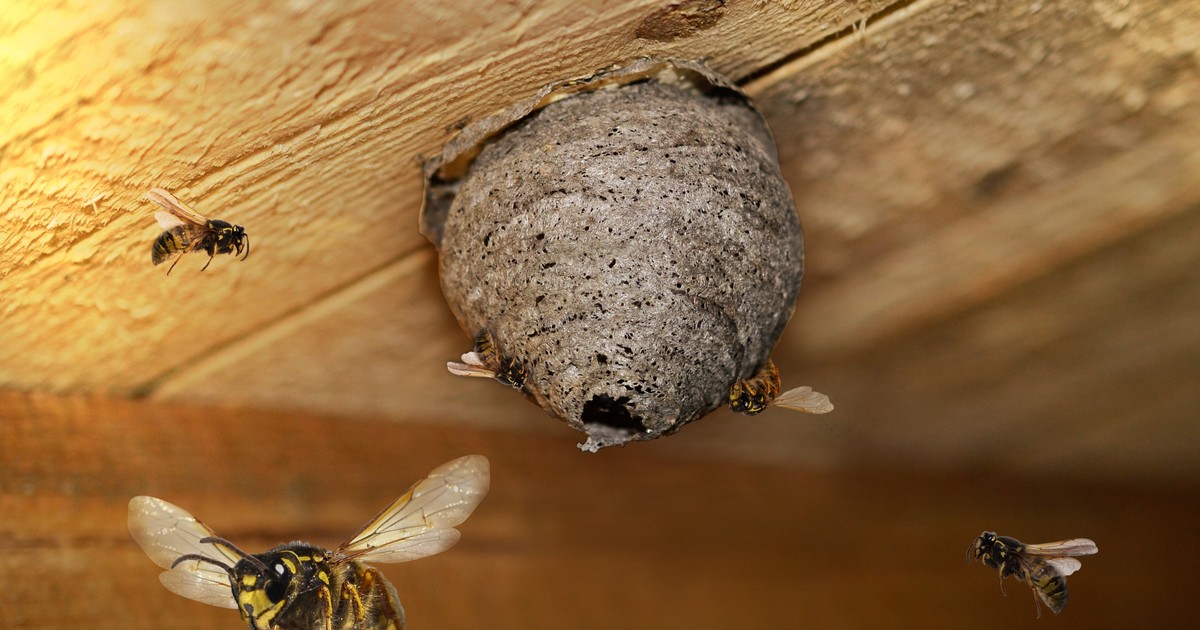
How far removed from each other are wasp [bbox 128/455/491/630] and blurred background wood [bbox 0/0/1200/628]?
0.31 m

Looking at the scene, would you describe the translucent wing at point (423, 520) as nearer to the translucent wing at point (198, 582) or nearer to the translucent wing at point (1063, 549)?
the translucent wing at point (198, 582)

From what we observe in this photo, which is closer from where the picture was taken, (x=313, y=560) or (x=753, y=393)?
(x=313, y=560)

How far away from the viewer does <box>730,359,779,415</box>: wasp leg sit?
1.31 meters

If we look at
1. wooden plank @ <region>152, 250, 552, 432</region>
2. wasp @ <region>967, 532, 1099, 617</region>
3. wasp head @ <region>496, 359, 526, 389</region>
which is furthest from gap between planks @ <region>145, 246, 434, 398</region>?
wasp @ <region>967, 532, 1099, 617</region>

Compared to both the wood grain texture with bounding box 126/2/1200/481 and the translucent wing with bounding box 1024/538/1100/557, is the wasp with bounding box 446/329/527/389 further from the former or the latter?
the translucent wing with bounding box 1024/538/1100/557

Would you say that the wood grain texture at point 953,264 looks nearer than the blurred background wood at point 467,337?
No

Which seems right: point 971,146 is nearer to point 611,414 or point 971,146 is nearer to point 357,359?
point 611,414

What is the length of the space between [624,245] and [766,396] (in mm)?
314

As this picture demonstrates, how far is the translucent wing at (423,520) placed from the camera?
120 cm

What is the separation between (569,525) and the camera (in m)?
2.16

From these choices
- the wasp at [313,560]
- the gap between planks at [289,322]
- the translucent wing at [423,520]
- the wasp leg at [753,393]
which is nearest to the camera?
the wasp at [313,560]

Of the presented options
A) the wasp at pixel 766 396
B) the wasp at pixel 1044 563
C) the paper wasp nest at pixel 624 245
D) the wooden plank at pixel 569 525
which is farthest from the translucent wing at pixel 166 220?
the wasp at pixel 1044 563

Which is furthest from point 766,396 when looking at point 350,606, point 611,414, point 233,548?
point 233,548

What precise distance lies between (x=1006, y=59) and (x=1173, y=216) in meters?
0.63
